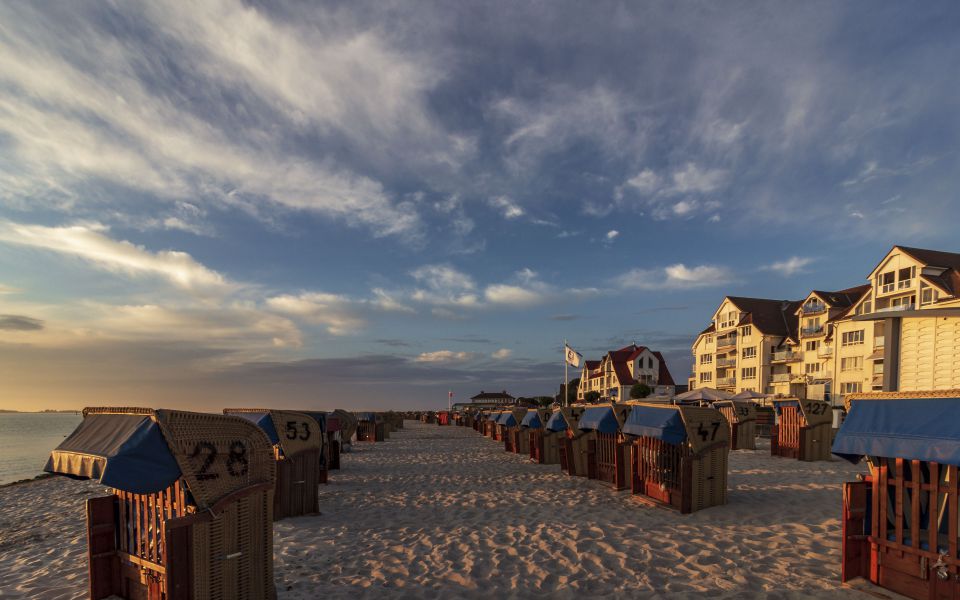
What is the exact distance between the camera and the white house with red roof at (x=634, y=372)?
225 feet

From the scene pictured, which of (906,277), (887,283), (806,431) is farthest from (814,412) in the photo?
(887,283)

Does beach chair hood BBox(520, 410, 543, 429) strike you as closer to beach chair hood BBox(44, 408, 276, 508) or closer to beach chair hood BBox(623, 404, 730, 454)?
beach chair hood BBox(623, 404, 730, 454)

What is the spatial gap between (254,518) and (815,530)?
8.99 metres

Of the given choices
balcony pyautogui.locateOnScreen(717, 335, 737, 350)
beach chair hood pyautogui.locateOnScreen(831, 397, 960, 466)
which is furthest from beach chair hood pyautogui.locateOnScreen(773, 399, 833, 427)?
balcony pyautogui.locateOnScreen(717, 335, 737, 350)

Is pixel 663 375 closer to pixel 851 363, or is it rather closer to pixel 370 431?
pixel 851 363

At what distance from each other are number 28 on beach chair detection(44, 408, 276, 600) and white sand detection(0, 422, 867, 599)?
1.24 meters

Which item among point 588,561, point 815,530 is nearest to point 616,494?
point 815,530

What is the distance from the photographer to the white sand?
6789 millimetres

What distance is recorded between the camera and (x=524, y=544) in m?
8.67

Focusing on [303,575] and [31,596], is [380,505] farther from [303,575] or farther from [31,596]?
[31,596]

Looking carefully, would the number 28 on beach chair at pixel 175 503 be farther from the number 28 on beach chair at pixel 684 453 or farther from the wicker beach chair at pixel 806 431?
the wicker beach chair at pixel 806 431

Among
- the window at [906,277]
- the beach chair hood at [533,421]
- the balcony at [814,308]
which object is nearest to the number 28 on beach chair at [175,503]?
the beach chair hood at [533,421]

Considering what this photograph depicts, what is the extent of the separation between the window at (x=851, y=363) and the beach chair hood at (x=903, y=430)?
4263 cm

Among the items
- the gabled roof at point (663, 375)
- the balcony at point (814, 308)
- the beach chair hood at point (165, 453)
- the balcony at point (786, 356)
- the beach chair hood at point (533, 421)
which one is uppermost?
the balcony at point (814, 308)
